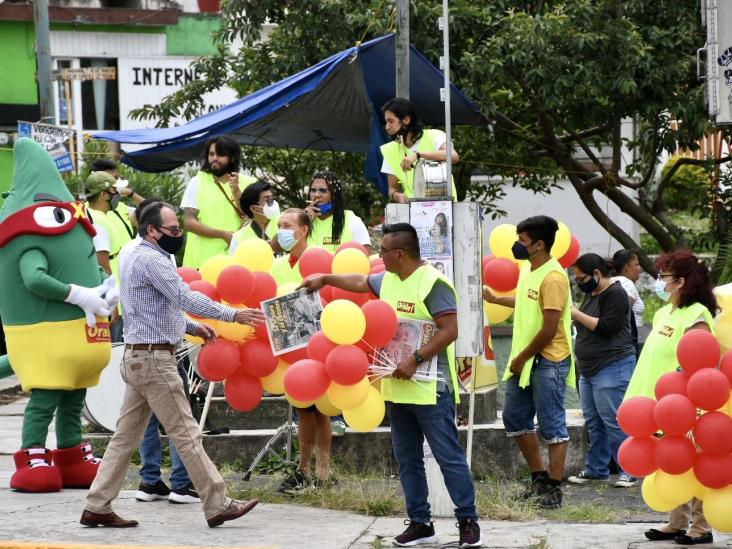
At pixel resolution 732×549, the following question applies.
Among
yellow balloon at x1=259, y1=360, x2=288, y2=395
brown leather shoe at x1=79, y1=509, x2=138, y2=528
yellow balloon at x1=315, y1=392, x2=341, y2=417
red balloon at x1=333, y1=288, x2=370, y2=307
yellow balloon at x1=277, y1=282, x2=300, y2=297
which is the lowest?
brown leather shoe at x1=79, y1=509, x2=138, y2=528

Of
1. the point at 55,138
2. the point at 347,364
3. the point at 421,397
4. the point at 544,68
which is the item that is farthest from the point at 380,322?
the point at 55,138

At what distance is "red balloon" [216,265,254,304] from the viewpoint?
8.29 metres

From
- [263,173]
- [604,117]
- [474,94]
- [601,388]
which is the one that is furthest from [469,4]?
[601,388]

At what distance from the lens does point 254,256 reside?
862 centimetres

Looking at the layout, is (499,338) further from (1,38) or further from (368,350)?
(1,38)

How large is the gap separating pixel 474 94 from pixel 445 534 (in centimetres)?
643

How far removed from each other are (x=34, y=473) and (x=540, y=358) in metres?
3.54

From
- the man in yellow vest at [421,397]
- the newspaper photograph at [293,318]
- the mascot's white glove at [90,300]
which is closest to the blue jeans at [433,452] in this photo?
the man in yellow vest at [421,397]

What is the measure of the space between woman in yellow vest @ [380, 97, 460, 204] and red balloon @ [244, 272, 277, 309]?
62.8 inches

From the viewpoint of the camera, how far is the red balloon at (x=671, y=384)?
22.7 ft

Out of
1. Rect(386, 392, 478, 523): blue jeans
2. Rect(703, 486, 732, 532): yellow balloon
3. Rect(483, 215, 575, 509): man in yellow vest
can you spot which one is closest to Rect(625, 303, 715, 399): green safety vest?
Rect(703, 486, 732, 532): yellow balloon

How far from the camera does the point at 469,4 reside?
13453 millimetres

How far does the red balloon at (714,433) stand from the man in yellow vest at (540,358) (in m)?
1.91

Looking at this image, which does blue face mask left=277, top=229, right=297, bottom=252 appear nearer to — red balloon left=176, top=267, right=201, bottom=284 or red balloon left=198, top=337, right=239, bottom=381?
red balloon left=176, top=267, right=201, bottom=284
